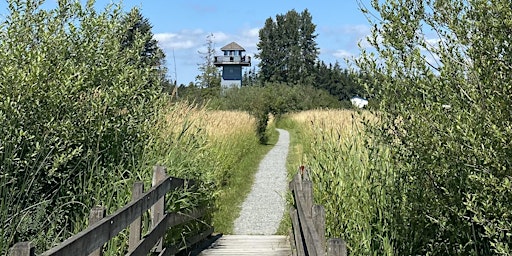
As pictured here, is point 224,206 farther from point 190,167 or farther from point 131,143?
point 131,143

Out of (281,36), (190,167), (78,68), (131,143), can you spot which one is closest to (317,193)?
(190,167)

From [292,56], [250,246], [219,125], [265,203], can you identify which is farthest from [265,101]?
[292,56]

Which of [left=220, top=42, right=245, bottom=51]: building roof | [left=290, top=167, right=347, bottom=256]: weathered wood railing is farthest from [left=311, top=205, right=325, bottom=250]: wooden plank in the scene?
[left=220, top=42, right=245, bottom=51]: building roof

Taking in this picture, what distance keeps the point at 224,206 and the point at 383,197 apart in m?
6.52

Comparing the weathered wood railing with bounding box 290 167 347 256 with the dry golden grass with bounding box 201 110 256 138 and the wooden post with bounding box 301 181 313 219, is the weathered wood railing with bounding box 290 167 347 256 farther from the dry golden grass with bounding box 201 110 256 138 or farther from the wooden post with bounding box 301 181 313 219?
the dry golden grass with bounding box 201 110 256 138

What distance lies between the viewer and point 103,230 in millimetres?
2805

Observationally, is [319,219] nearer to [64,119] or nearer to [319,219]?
[319,219]

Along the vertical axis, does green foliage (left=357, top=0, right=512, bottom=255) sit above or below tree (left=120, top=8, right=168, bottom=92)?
below

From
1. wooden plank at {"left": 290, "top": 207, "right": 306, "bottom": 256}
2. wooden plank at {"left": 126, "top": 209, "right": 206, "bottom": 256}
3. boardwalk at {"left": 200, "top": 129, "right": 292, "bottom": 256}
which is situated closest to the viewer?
wooden plank at {"left": 126, "top": 209, "right": 206, "bottom": 256}

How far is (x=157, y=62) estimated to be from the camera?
6.95 meters

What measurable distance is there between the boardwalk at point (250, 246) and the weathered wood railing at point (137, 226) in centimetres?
27

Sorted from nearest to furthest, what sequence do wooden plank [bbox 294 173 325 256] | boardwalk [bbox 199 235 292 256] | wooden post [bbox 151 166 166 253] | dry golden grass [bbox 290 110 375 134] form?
wooden plank [bbox 294 173 325 256] → wooden post [bbox 151 166 166 253] → dry golden grass [bbox 290 110 375 134] → boardwalk [bbox 199 235 292 256]

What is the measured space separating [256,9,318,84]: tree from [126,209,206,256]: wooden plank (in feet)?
239

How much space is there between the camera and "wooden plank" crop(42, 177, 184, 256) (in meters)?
2.20
